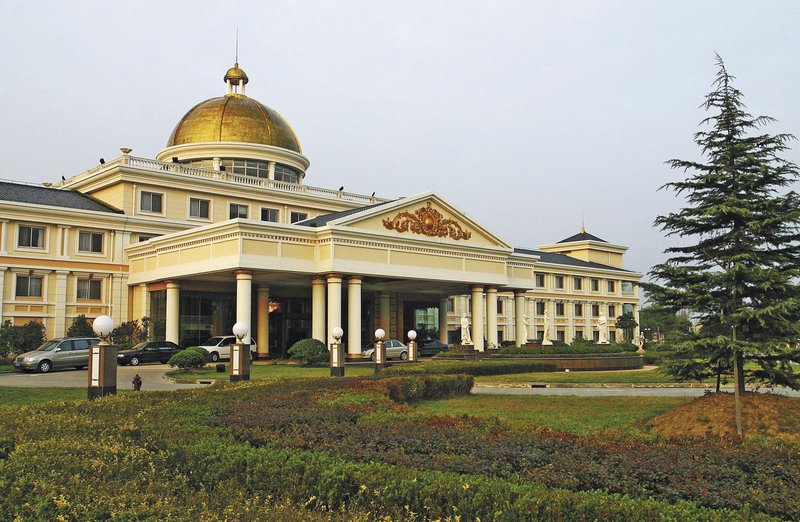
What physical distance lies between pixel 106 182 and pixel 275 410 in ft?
125

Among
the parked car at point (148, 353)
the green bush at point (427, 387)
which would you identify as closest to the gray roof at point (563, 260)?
the parked car at point (148, 353)

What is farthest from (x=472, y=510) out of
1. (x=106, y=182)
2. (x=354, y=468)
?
(x=106, y=182)

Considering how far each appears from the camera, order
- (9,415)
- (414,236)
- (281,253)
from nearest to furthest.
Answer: (9,415)
(281,253)
(414,236)

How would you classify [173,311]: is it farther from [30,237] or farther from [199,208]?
[199,208]

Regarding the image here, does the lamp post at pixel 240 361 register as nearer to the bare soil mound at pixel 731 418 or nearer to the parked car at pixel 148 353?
the bare soil mound at pixel 731 418

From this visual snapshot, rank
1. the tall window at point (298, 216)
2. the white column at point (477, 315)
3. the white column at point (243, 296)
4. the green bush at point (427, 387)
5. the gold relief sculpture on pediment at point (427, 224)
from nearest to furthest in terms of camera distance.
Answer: the green bush at point (427, 387) < the white column at point (243, 296) < the gold relief sculpture on pediment at point (427, 224) < the white column at point (477, 315) < the tall window at point (298, 216)

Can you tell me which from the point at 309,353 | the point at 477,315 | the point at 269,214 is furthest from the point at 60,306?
the point at 477,315

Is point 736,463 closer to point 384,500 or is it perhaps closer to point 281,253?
point 384,500

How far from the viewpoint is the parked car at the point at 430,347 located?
4897 cm

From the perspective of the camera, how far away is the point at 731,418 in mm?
11984

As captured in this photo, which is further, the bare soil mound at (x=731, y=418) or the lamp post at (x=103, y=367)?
the lamp post at (x=103, y=367)

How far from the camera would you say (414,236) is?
42500mm

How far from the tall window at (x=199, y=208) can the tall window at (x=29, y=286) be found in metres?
9.88

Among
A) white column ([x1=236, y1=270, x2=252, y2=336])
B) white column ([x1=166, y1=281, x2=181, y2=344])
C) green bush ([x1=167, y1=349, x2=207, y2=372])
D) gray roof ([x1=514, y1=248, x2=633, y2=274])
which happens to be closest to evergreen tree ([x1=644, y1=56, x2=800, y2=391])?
green bush ([x1=167, y1=349, x2=207, y2=372])
